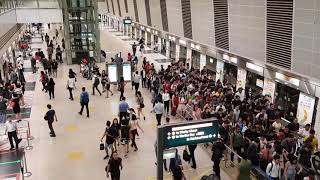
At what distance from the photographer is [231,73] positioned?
70.5 ft

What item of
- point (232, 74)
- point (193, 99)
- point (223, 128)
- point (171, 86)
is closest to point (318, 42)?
point (223, 128)

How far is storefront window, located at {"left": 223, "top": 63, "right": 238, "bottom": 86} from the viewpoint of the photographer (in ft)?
69.4

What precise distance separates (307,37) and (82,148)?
864cm

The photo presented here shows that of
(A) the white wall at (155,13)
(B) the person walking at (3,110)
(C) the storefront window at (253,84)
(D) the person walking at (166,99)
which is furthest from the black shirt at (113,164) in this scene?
(A) the white wall at (155,13)

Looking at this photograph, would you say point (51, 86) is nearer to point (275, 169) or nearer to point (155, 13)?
point (275, 169)

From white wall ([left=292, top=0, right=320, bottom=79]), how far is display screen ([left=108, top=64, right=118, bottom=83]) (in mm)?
10772

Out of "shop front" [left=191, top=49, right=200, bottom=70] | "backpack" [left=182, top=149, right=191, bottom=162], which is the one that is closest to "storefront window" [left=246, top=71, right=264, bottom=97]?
"backpack" [left=182, top=149, right=191, bottom=162]

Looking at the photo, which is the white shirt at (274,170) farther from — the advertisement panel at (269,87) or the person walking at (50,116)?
the person walking at (50,116)

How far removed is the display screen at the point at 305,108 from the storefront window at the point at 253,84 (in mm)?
3597

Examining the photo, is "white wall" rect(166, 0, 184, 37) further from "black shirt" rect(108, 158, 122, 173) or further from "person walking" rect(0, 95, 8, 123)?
"black shirt" rect(108, 158, 122, 173)

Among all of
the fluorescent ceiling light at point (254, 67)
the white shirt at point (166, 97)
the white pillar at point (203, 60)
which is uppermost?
the fluorescent ceiling light at point (254, 67)

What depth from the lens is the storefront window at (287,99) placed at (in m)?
15.4

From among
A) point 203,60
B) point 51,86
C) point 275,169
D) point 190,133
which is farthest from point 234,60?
point 190,133

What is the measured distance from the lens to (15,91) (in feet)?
61.1
